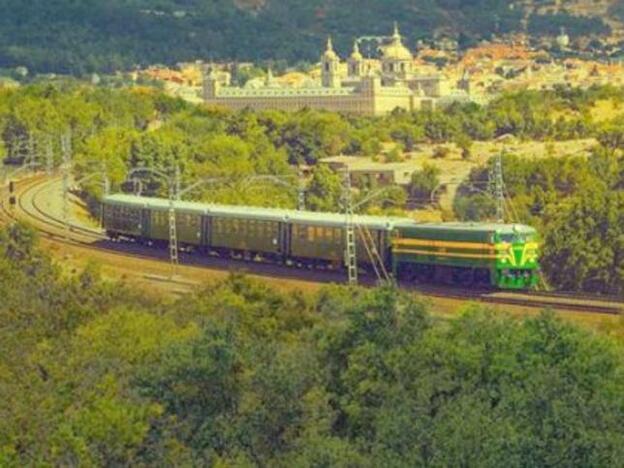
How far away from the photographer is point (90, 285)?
133 feet

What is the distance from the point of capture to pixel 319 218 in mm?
48719

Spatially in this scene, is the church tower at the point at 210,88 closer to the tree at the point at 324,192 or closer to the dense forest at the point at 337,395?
the tree at the point at 324,192

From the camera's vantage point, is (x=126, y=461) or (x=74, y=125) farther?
(x=74, y=125)

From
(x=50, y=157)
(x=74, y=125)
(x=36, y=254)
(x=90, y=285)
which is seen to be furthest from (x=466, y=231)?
(x=74, y=125)

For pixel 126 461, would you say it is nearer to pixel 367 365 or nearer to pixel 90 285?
pixel 367 365

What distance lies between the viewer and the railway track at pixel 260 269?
133 ft

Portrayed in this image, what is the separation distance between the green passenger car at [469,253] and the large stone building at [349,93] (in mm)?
94547

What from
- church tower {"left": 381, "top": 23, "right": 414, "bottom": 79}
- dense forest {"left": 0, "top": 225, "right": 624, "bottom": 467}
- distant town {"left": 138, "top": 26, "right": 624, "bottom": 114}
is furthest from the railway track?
church tower {"left": 381, "top": 23, "right": 414, "bottom": 79}

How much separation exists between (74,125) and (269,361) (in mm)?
67243

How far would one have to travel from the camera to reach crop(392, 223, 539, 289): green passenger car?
141 feet

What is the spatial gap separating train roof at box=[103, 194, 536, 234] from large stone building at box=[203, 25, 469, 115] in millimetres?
82839

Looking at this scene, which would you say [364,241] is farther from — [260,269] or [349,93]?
[349,93]

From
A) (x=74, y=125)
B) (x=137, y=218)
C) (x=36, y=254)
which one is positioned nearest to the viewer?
(x=36, y=254)

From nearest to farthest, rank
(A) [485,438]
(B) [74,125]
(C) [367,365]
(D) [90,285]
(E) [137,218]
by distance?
(A) [485,438] → (C) [367,365] → (D) [90,285] → (E) [137,218] → (B) [74,125]
